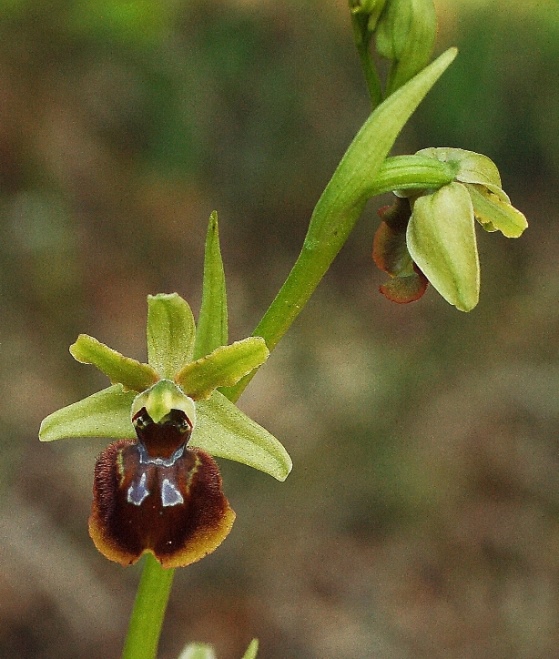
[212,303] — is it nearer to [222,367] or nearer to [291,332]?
[222,367]

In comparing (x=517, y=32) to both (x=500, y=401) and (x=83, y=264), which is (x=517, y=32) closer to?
(x=500, y=401)

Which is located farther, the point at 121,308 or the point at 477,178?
the point at 121,308

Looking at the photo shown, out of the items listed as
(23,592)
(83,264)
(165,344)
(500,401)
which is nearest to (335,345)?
(500,401)

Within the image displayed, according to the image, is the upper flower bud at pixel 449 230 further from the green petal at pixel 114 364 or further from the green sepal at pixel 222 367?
the green petal at pixel 114 364

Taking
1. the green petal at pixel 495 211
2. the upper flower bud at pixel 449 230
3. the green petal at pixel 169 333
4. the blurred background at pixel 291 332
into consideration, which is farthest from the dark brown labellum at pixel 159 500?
the blurred background at pixel 291 332

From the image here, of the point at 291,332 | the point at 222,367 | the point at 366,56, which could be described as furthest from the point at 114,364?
the point at 291,332

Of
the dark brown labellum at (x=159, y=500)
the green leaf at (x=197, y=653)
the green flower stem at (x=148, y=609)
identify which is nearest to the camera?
the dark brown labellum at (x=159, y=500)
